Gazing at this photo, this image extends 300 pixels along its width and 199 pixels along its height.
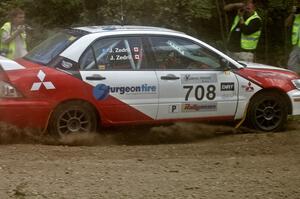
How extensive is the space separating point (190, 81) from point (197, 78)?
0.11m

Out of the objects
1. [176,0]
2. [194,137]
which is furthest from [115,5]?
[194,137]

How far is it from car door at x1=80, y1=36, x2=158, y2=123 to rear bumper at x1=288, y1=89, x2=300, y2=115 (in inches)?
87.7

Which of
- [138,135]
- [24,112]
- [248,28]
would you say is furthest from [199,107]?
[248,28]

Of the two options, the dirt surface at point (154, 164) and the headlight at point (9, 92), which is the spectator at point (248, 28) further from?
the headlight at point (9, 92)

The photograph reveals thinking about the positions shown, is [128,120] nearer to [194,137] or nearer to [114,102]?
[114,102]

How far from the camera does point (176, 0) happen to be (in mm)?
14289

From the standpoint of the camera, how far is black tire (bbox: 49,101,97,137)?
8541 mm

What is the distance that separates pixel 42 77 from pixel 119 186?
8.43 feet

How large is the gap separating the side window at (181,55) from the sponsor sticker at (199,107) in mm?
523

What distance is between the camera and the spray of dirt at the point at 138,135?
8.56 m

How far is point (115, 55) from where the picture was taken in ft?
29.0

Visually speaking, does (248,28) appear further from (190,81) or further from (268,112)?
Result: (190,81)

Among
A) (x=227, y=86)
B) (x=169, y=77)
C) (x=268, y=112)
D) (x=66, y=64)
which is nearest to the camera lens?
(x=66, y=64)

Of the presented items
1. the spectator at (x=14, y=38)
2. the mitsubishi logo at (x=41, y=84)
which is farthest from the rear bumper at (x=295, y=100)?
the spectator at (x=14, y=38)
